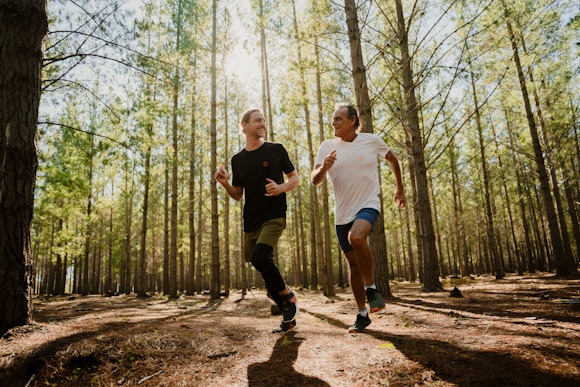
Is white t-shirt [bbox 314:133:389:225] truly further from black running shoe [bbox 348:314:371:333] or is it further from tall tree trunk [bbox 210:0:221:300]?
tall tree trunk [bbox 210:0:221:300]

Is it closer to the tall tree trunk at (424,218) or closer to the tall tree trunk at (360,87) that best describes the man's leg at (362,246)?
the tall tree trunk at (360,87)

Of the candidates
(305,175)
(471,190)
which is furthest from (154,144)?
(471,190)

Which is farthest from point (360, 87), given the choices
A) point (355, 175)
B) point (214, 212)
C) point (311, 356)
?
point (214, 212)

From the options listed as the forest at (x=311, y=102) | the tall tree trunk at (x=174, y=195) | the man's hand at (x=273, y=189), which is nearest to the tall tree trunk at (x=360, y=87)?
the forest at (x=311, y=102)

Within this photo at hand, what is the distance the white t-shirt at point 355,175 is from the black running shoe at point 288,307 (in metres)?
0.95

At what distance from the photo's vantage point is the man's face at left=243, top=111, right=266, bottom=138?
397 cm

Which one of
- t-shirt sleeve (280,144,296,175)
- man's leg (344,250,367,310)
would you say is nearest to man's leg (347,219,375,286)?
man's leg (344,250,367,310)

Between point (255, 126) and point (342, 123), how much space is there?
1008 millimetres

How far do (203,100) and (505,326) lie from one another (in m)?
15.6

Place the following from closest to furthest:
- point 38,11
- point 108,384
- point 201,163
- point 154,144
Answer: point 108,384, point 38,11, point 154,144, point 201,163

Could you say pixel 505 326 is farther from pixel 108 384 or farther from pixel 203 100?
pixel 203 100

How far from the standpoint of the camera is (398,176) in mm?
3848

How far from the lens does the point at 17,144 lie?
4.27 meters

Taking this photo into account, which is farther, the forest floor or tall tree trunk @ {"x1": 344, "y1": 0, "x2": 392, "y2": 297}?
tall tree trunk @ {"x1": 344, "y1": 0, "x2": 392, "y2": 297}
